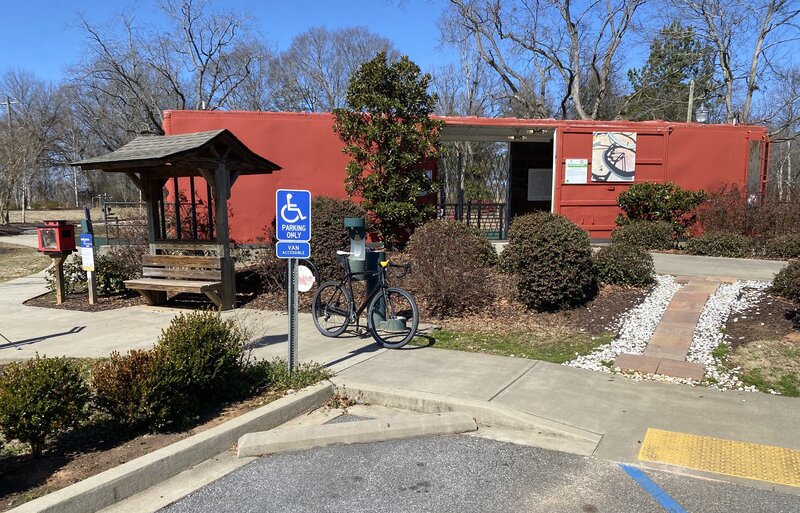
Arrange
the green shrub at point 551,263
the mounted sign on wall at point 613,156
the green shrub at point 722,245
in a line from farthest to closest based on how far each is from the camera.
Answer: the mounted sign on wall at point 613,156 < the green shrub at point 722,245 < the green shrub at point 551,263

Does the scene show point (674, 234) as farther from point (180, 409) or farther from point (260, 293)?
point (180, 409)

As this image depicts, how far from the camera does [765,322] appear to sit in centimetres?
652

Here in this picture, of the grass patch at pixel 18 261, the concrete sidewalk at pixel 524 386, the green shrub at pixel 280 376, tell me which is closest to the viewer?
the concrete sidewalk at pixel 524 386

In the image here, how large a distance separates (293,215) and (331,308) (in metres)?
2.21

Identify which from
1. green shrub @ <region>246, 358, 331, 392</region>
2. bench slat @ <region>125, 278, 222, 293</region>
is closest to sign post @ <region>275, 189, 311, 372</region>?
green shrub @ <region>246, 358, 331, 392</region>

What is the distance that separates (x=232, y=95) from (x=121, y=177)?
86.8 ft

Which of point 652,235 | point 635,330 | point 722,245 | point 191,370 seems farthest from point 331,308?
point 722,245

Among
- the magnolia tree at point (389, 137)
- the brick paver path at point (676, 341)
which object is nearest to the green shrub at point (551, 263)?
the brick paver path at point (676, 341)

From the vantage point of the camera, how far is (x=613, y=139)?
560 inches

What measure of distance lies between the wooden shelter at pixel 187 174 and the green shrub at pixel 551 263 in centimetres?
442

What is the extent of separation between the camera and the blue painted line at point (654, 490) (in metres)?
3.18

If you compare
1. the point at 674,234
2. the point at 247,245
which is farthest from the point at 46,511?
the point at 674,234

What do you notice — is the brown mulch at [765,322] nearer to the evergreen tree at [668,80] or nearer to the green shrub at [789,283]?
the green shrub at [789,283]

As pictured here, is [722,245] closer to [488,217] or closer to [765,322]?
[765,322]
